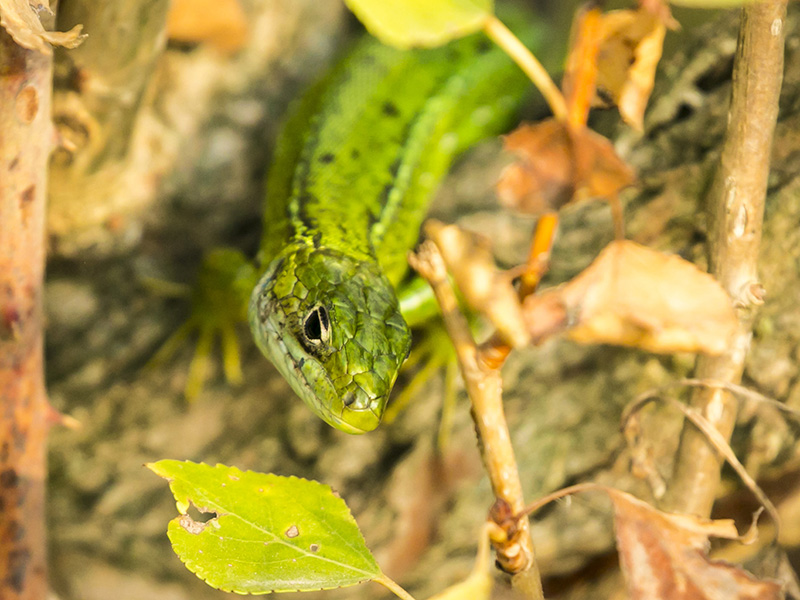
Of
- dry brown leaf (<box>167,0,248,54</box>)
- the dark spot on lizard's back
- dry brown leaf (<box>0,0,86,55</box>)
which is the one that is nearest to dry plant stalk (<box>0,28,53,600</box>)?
dry brown leaf (<box>0,0,86,55</box>)

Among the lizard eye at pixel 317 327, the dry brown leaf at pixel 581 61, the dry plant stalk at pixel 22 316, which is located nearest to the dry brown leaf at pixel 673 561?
the dry brown leaf at pixel 581 61

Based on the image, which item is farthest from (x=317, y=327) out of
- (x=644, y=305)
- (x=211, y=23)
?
(x=211, y=23)

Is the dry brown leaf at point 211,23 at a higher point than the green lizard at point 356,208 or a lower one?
higher

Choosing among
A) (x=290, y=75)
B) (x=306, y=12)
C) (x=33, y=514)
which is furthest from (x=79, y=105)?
(x=306, y=12)

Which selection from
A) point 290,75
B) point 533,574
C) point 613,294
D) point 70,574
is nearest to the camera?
point 613,294

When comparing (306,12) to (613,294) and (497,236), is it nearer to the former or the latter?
(497,236)

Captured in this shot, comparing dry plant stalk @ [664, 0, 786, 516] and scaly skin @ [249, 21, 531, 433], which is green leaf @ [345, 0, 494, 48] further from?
scaly skin @ [249, 21, 531, 433]

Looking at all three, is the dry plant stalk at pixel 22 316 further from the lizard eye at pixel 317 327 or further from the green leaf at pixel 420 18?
the green leaf at pixel 420 18

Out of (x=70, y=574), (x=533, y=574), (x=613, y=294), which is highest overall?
(x=613, y=294)
